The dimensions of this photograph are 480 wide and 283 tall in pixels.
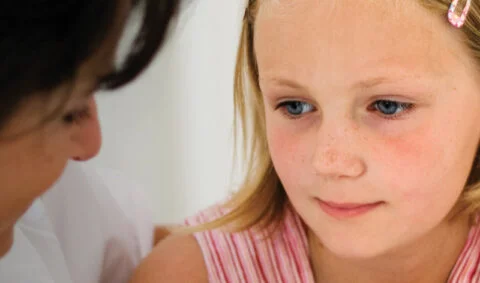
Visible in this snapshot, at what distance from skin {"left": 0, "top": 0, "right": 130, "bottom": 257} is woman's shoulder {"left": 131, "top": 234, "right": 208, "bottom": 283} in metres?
0.20

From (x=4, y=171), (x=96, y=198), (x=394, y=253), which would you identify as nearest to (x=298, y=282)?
(x=394, y=253)

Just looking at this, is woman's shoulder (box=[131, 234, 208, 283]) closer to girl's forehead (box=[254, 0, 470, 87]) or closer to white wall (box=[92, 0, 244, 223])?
girl's forehead (box=[254, 0, 470, 87])

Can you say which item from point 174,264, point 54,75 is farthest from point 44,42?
point 174,264

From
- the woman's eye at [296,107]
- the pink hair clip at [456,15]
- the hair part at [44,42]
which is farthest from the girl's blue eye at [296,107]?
the hair part at [44,42]

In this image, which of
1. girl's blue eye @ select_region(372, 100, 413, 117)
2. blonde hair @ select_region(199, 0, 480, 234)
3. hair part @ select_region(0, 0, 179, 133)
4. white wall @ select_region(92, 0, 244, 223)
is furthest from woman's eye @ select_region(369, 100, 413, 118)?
white wall @ select_region(92, 0, 244, 223)

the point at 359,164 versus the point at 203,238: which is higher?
the point at 359,164

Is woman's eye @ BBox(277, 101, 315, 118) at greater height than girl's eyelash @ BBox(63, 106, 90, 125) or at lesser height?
greater

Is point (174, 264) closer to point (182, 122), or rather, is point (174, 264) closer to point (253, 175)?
point (253, 175)

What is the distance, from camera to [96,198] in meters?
0.80

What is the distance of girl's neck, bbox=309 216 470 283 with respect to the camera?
2.49ft

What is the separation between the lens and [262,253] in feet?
2.64

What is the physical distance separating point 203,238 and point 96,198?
0.37 feet

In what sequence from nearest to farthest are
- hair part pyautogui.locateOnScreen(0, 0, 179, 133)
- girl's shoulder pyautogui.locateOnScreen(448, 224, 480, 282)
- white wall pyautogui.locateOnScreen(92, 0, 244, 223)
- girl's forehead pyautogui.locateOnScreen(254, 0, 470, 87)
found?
hair part pyautogui.locateOnScreen(0, 0, 179, 133) < girl's forehead pyautogui.locateOnScreen(254, 0, 470, 87) < girl's shoulder pyautogui.locateOnScreen(448, 224, 480, 282) < white wall pyautogui.locateOnScreen(92, 0, 244, 223)

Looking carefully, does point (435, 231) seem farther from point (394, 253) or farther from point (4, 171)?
point (4, 171)
